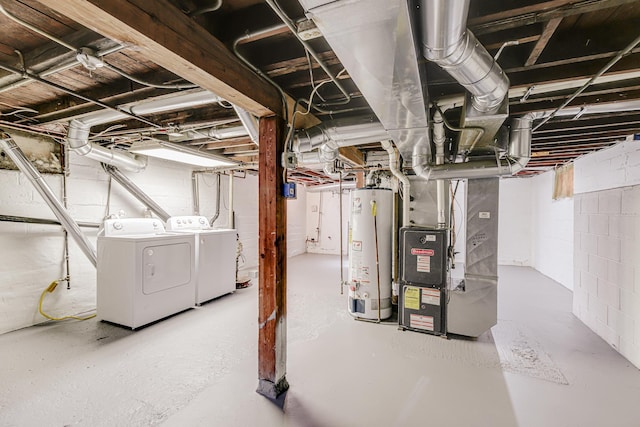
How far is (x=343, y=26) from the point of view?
3.09 ft

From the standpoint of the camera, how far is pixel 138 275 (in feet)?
9.93

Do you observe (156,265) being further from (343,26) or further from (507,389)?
(507,389)

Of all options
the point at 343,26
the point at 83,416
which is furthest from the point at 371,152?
the point at 83,416

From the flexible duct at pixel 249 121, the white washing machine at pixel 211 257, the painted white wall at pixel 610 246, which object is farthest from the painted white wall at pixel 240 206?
the painted white wall at pixel 610 246

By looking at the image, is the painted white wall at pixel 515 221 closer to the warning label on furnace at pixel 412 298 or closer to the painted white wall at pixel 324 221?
the painted white wall at pixel 324 221

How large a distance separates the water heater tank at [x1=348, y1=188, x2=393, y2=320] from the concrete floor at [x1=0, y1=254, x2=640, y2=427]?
219mm

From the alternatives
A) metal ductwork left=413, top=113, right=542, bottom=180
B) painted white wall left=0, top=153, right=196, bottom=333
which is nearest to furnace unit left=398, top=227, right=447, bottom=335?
metal ductwork left=413, top=113, right=542, bottom=180

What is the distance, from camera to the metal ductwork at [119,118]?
202 centimetres

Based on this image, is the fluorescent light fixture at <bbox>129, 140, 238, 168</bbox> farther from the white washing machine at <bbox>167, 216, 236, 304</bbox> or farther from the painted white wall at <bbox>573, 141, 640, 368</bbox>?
the painted white wall at <bbox>573, 141, 640, 368</bbox>

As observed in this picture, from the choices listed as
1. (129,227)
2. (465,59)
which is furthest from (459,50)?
(129,227)

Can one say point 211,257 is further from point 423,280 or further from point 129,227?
point 423,280

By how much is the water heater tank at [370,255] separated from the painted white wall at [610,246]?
6.89ft

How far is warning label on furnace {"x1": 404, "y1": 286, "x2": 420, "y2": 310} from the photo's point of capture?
304 cm

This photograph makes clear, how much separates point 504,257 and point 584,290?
355cm
